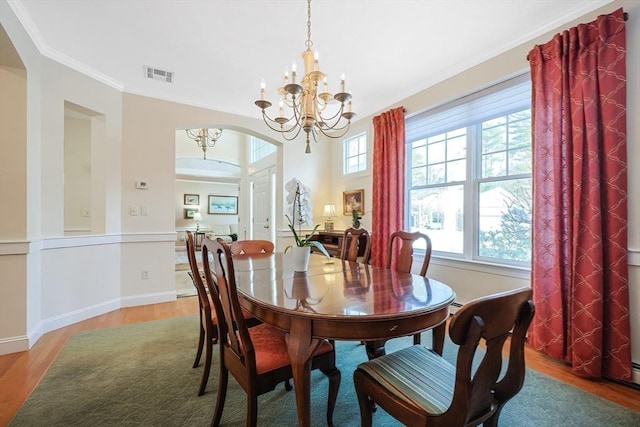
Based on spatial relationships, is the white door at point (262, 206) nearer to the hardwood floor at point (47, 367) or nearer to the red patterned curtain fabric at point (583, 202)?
the hardwood floor at point (47, 367)

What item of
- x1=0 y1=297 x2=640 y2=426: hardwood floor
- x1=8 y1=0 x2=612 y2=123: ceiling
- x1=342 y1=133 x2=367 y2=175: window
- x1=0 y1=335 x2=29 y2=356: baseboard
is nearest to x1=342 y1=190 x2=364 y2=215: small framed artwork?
x1=342 y1=133 x2=367 y2=175: window

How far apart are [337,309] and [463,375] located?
491mm

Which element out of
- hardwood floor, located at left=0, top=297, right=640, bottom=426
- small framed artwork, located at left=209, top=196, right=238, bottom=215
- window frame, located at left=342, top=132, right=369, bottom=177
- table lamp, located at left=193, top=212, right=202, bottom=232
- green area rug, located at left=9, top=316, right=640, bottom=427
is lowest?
hardwood floor, located at left=0, top=297, right=640, bottom=426

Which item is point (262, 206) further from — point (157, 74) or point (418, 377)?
point (418, 377)

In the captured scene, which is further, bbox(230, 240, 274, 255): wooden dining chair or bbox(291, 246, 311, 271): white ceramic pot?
bbox(230, 240, 274, 255): wooden dining chair

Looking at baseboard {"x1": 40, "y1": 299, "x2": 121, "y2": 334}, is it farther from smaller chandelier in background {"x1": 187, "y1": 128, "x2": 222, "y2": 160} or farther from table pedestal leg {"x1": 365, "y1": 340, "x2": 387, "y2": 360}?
smaller chandelier in background {"x1": 187, "y1": 128, "x2": 222, "y2": 160}

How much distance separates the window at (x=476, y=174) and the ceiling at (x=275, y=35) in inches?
18.0

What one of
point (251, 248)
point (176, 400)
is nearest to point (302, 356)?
point (176, 400)

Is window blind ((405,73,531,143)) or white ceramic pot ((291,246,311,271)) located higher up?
window blind ((405,73,531,143))

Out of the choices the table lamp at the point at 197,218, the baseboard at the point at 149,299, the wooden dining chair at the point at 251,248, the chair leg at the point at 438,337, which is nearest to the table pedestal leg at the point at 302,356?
the chair leg at the point at 438,337

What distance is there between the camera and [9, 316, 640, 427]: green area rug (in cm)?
159

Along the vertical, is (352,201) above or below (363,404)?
above

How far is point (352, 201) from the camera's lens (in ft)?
15.0

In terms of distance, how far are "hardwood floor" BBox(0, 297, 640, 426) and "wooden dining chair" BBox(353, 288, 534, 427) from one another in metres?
1.39
